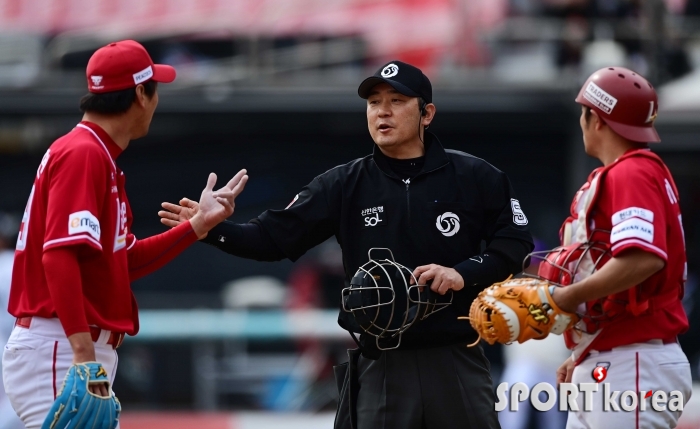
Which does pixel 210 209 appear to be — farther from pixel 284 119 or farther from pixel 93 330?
pixel 284 119

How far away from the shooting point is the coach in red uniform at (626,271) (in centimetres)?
375

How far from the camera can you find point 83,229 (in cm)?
373

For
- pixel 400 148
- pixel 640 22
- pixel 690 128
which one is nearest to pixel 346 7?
pixel 640 22

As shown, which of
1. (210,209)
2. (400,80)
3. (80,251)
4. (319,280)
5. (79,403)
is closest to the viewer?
(79,403)

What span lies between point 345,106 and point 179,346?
117 inches

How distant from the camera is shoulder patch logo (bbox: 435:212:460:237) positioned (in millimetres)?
4340

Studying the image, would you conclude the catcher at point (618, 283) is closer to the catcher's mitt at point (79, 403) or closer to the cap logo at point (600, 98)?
the cap logo at point (600, 98)

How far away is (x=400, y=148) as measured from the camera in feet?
14.7

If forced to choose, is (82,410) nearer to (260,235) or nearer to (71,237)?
(71,237)

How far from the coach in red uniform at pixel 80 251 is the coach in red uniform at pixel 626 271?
1.67m

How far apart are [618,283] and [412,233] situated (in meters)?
0.93

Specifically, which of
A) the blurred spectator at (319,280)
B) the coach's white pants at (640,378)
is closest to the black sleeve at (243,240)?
the coach's white pants at (640,378)

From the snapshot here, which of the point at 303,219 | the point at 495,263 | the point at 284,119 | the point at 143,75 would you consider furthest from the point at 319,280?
the point at 143,75

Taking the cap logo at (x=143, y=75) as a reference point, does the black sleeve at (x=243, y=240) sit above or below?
below
